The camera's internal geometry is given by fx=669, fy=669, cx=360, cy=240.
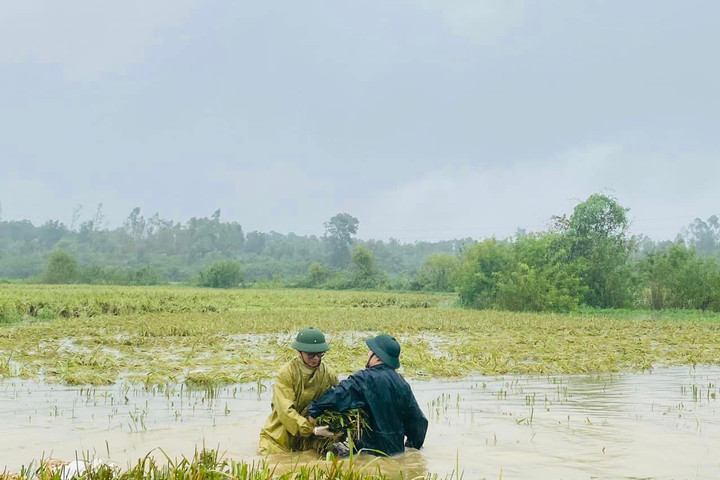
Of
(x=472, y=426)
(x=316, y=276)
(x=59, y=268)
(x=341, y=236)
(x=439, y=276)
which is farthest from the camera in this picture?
(x=341, y=236)

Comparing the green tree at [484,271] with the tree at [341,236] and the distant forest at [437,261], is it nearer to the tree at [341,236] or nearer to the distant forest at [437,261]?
the distant forest at [437,261]

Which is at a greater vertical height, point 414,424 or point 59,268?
point 59,268

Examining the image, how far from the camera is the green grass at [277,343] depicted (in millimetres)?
10492

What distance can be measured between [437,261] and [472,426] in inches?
2162

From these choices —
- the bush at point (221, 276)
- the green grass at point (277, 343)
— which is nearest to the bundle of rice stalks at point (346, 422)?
the green grass at point (277, 343)

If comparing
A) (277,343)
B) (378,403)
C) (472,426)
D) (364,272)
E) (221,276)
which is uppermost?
(364,272)

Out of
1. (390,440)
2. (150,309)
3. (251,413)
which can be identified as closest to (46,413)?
(251,413)

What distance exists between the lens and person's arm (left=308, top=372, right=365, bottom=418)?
16.7 ft

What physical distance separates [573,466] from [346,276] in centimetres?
5940

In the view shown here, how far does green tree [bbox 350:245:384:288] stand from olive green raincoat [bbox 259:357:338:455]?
5280 centimetres

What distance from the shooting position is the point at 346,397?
510 cm

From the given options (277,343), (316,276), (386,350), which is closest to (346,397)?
(386,350)

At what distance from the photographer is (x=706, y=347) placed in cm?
1426

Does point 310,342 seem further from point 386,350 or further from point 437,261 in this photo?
point 437,261
